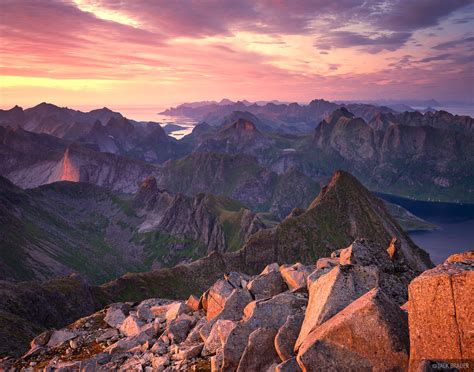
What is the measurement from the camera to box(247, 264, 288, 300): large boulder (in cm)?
3303

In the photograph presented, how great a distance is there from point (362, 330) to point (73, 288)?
130 meters

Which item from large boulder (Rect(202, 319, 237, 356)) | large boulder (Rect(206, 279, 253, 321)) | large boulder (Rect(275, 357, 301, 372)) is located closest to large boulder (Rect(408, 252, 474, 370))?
large boulder (Rect(275, 357, 301, 372))

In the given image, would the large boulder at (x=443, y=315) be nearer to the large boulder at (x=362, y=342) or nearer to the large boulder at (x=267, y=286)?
the large boulder at (x=362, y=342)

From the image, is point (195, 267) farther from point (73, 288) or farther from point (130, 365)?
point (130, 365)

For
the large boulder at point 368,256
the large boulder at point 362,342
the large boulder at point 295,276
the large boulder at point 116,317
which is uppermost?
the large boulder at point 362,342

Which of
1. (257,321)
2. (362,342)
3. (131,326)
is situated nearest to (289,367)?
(362,342)

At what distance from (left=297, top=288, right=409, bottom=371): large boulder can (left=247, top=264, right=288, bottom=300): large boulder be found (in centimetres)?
1558

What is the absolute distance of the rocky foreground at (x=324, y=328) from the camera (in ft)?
49.0

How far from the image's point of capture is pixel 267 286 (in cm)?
3397

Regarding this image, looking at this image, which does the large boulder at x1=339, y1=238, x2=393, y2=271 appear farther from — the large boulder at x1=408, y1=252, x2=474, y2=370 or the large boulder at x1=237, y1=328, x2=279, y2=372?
the large boulder at x1=408, y1=252, x2=474, y2=370

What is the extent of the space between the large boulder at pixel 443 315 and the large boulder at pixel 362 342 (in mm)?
1061

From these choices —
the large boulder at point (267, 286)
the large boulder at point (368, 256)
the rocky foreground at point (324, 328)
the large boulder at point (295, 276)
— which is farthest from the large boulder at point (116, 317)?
the large boulder at point (368, 256)

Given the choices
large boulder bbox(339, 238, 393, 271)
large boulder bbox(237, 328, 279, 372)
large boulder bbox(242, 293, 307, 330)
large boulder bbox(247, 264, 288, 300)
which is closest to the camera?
large boulder bbox(237, 328, 279, 372)

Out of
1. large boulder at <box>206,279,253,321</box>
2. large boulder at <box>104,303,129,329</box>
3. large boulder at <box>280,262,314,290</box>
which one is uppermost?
large boulder at <box>280,262,314,290</box>
